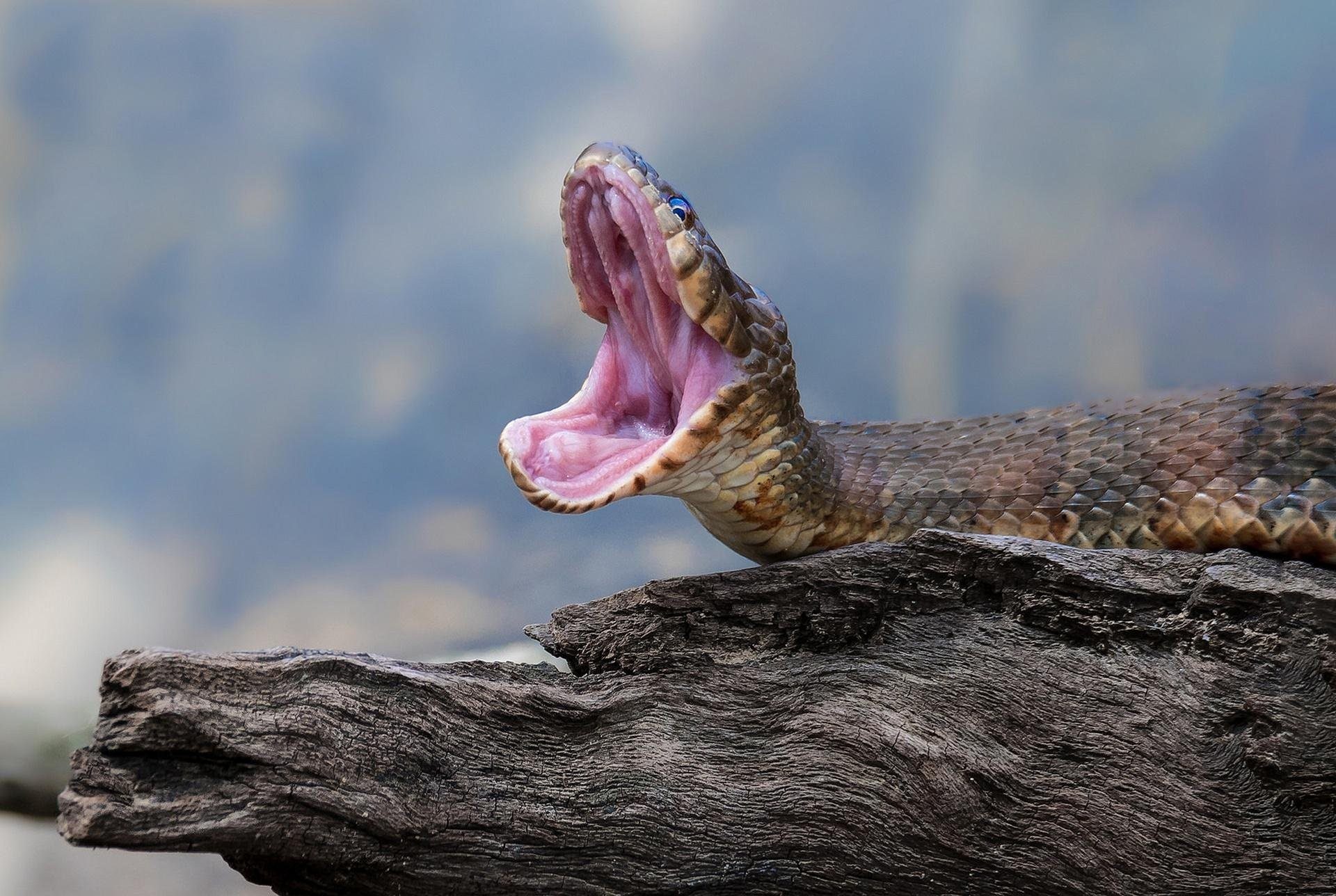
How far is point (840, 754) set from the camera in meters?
1.78

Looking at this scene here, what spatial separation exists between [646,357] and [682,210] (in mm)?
333

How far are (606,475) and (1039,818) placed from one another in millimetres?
927

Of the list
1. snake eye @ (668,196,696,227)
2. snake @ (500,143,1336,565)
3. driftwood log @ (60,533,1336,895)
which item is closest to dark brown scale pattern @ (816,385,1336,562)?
snake @ (500,143,1336,565)

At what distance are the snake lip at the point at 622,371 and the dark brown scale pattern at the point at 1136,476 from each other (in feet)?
1.48

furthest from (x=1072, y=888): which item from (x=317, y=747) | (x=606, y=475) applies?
(x=317, y=747)

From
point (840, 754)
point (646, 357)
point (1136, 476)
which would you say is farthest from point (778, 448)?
point (1136, 476)

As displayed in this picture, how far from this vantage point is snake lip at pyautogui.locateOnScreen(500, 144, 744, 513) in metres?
1.95

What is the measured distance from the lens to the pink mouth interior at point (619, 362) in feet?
6.57

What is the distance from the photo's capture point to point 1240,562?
6.14ft

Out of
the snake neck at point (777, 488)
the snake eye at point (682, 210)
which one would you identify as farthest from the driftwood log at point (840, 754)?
the snake eye at point (682, 210)

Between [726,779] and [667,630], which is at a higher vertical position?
[667,630]

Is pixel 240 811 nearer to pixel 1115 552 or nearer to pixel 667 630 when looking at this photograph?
pixel 667 630

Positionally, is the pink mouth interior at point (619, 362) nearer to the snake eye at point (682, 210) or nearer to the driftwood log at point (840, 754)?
the snake eye at point (682, 210)

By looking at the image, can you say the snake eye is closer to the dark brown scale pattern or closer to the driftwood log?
the dark brown scale pattern
